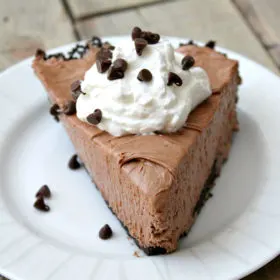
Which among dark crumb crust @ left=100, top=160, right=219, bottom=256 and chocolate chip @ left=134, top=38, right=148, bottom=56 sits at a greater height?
chocolate chip @ left=134, top=38, right=148, bottom=56

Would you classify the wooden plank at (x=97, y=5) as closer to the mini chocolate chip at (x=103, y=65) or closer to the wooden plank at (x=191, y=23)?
the wooden plank at (x=191, y=23)

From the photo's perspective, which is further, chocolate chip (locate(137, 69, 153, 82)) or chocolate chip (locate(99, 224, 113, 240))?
chocolate chip (locate(99, 224, 113, 240))

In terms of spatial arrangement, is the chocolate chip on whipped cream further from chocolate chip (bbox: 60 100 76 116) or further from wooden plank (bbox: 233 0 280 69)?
wooden plank (bbox: 233 0 280 69)

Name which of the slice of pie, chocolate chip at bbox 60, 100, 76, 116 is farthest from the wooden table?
chocolate chip at bbox 60, 100, 76, 116

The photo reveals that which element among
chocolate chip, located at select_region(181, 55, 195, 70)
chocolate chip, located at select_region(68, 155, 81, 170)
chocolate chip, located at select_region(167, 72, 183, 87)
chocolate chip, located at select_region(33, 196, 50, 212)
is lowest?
chocolate chip, located at select_region(33, 196, 50, 212)

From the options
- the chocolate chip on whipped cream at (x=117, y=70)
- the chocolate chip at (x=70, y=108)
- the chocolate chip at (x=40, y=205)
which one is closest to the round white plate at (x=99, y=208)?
the chocolate chip at (x=40, y=205)

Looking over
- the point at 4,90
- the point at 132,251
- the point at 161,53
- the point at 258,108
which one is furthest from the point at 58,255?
the point at 258,108

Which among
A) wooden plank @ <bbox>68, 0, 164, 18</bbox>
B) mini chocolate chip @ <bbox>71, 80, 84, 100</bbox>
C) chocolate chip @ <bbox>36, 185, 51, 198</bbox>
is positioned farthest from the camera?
wooden plank @ <bbox>68, 0, 164, 18</bbox>
